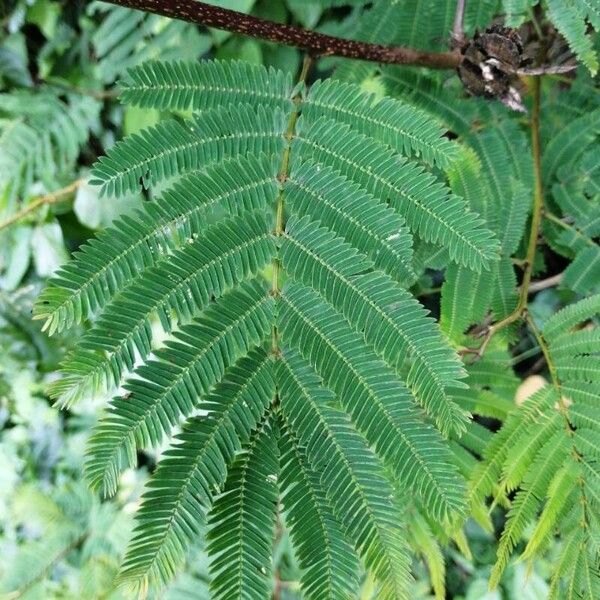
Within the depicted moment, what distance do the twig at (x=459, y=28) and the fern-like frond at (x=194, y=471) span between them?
812 millimetres

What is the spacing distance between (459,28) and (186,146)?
0.67 m

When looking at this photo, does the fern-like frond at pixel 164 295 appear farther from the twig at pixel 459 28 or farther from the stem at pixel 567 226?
the stem at pixel 567 226

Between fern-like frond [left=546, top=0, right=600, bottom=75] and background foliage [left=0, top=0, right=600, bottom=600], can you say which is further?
background foliage [left=0, top=0, right=600, bottom=600]

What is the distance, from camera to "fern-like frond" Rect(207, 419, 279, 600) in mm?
672

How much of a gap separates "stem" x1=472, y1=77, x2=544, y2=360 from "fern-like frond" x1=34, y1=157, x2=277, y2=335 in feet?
1.90

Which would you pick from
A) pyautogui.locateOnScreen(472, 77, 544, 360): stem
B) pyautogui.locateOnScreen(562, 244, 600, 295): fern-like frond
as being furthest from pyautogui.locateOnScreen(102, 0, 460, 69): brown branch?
pyautogui.locateOnScreen(562, 244, 600, 295): fern-like frond

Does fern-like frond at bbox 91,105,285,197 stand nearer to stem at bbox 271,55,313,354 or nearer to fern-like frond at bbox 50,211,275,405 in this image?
stem at bbox 271,55,313,354

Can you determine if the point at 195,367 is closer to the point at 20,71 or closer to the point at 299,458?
the point at 299,458

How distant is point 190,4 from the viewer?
0.83 metres

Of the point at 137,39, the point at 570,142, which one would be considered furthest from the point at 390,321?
the point at 137,39

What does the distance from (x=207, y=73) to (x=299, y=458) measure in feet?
2.04

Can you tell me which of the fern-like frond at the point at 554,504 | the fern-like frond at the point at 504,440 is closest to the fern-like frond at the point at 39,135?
the fern-like frond at the point at 504,440

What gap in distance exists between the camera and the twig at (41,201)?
192 centimetres

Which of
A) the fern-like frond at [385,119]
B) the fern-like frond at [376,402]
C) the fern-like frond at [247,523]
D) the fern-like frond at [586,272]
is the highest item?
the fern-like frond at [385,119]
